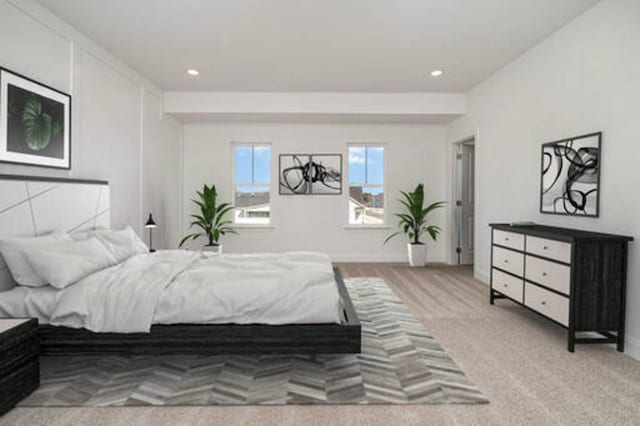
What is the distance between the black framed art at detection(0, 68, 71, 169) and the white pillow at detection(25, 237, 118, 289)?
77cm

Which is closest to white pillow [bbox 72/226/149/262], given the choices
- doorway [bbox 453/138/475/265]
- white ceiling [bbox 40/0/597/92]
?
white ceiling [bbox 40/0/597/92]

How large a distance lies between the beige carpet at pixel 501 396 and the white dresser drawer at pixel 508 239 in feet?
2.28

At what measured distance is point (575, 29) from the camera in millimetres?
3008

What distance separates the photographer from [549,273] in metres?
2.74

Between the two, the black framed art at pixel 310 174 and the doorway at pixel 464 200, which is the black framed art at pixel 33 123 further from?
the doorway at pixel 464 200

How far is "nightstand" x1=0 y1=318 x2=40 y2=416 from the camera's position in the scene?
5.83 feet

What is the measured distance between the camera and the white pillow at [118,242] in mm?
2904

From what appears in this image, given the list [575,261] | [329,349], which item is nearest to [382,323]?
[329,349]

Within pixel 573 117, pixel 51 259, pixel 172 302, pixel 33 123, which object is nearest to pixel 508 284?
pixel 573 117

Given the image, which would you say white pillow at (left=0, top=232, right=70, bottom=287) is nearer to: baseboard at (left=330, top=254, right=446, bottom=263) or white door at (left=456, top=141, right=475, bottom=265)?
baseboard at (left=330, top=254, right=446, bottom=263)

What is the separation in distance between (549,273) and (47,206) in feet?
13.2

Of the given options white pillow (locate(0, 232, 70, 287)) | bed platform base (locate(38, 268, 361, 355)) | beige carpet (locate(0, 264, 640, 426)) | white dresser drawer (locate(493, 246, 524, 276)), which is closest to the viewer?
beige carpet (locate(0, 264, 640, 426))

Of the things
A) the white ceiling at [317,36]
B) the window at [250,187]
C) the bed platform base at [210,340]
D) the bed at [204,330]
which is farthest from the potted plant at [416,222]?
the bed platform base at [210,340]

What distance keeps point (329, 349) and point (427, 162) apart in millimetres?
4588
